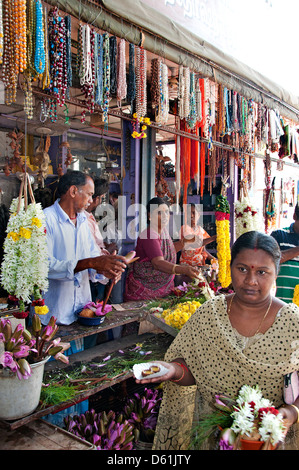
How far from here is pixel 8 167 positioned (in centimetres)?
425

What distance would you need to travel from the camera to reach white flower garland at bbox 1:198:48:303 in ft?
6.89

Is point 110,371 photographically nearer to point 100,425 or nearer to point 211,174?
point 100,425

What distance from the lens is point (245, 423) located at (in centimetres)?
138

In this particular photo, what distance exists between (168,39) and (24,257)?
7.53 ft

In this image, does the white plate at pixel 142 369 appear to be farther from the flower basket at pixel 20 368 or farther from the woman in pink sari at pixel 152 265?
the woman in pink sari at pixel 152 265

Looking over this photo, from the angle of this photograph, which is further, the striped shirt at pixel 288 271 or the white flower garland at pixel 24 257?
the striped shirt at pixel 288 271

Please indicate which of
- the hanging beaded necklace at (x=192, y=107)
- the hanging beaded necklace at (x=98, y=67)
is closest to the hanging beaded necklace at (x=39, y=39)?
the hanging beaded necklace at (x=98, y=67)

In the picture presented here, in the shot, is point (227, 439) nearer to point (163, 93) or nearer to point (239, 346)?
point (239, 346)

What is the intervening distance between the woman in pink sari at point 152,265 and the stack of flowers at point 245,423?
1920 mm

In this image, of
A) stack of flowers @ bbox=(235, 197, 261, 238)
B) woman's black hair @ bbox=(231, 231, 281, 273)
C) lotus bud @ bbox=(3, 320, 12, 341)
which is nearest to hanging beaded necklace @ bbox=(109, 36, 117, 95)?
woman's black hair @ bbox=(231, 231, 281, 273)

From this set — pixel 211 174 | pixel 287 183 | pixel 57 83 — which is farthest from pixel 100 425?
pixel 287 183

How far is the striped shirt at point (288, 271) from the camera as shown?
344 centimetres

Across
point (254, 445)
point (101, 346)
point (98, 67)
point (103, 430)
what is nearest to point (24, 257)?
point (101, 346)

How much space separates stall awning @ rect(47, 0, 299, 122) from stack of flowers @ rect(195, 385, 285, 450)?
251 cm
